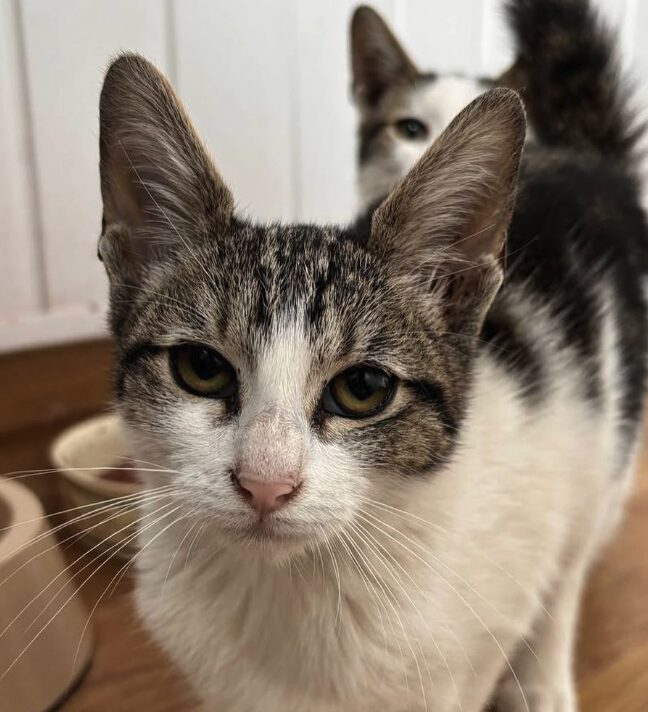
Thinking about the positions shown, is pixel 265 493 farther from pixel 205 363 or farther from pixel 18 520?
pixel 18 520

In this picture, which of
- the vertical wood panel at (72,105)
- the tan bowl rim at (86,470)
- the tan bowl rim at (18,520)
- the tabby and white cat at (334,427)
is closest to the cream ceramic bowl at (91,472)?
the tan bowl rim at (86,470)

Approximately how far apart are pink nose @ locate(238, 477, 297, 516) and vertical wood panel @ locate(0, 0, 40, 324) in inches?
38.5

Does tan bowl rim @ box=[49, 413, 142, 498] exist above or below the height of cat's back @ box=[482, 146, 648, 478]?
below

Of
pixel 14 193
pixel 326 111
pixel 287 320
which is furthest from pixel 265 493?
pixel 326 111

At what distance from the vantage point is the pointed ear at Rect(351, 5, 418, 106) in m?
1.72

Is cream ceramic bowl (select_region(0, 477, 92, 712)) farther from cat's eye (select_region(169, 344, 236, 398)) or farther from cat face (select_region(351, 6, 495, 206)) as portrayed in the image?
cat face (select_region(351, 6, 495, 206))

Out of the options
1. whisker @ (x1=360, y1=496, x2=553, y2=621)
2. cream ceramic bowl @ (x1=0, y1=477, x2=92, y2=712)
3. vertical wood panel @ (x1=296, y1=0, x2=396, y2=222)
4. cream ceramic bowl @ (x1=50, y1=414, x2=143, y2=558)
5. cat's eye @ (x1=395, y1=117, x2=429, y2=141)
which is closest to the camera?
whisker @ (x1=360, y1=496, x2=553, y2=621)

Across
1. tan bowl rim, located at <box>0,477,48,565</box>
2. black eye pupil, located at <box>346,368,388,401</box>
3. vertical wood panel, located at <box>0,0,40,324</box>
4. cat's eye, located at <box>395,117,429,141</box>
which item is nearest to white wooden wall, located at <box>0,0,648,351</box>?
vertical wood panel, located at <box>0,0,40,324</box>

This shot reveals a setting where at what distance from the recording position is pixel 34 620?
37.8 inches

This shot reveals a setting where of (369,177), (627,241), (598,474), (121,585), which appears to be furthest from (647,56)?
(121,585)

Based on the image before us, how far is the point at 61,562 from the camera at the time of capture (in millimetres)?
1065

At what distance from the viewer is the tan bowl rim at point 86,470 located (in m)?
1.23

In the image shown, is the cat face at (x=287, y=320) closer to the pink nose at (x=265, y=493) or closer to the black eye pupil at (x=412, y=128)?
the pink nose at (x=265, y=493)

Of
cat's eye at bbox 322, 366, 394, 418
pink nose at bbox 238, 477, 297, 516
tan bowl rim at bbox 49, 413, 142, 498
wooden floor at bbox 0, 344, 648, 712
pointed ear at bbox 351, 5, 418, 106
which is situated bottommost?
wooden floor at bbox 0, 344, 648, 712
